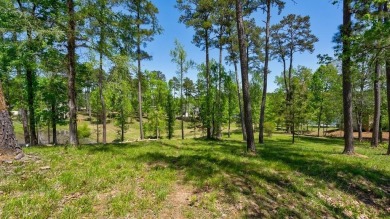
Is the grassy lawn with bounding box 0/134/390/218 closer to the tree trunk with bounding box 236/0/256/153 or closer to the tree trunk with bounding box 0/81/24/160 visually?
the tree trunk with bounding box 0/81/24/160

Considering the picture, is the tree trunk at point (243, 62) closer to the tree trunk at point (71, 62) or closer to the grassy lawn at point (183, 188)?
the grassy lawn at point (183, 188)

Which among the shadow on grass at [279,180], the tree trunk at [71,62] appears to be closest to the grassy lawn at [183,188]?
the shadow on grass at [279,180]

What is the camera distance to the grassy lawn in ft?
18.2

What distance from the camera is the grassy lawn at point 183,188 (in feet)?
18.2

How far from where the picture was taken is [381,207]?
713 cm

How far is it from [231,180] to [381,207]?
4574mm

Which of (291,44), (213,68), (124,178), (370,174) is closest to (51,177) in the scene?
(124,178)

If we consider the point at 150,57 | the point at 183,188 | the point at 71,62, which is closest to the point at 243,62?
the point at 183,188

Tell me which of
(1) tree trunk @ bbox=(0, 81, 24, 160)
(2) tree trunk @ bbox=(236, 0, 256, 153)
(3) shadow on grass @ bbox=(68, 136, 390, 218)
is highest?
(2) tree trunk @ bbox=(236, 0, 256, 153)

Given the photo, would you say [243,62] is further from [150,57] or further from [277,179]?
[150,57]

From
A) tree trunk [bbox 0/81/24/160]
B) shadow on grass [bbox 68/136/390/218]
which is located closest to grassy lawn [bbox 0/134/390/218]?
shadow on grass [bbox 68/136/390/218]

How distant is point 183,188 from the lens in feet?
22.6

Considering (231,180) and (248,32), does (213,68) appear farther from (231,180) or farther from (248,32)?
(231,180)

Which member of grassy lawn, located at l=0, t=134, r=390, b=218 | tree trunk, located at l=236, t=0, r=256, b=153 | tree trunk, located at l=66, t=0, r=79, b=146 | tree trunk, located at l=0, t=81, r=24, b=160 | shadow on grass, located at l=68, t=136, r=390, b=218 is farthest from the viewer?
tree trunk, located at l=236, t=0, r=256, b=153
